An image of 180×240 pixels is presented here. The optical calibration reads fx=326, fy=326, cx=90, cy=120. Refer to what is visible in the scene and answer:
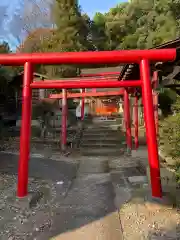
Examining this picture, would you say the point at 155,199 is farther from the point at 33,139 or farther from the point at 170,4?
the point at 170,4

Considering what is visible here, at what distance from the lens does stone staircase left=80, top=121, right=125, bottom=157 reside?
14.1 meters

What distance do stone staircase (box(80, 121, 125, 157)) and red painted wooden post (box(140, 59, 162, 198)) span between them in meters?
7.64

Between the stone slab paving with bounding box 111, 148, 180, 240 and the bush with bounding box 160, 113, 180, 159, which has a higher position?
the bush with bounding box 160, 113, 180, 159

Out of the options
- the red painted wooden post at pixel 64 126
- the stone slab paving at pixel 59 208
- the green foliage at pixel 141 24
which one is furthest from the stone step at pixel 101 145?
the green foliage at pixel 141 24

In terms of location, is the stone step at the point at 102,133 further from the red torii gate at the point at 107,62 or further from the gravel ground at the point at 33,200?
the red torii gate at the point at 107,62

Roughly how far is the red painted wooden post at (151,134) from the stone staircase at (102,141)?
764 cm

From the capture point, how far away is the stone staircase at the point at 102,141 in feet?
46.3

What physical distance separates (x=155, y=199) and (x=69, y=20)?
27560 mm

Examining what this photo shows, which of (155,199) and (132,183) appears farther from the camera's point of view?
(132,183)

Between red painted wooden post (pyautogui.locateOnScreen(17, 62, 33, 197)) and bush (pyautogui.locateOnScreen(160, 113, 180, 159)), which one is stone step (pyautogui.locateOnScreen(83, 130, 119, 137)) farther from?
bush (pyautogui.locateOnScreen(160, 113, 180, 159))

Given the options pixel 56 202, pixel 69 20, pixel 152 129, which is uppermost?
pixel 69 20

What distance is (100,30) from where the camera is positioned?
3516 centimetres

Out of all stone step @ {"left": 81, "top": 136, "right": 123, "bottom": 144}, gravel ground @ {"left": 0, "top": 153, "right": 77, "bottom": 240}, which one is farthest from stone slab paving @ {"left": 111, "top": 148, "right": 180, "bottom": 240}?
stone step @ {"left": 81, "top": 136, "right": 123, "bottom": 144}

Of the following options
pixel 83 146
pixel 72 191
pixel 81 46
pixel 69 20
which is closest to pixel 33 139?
pixel 83 146
